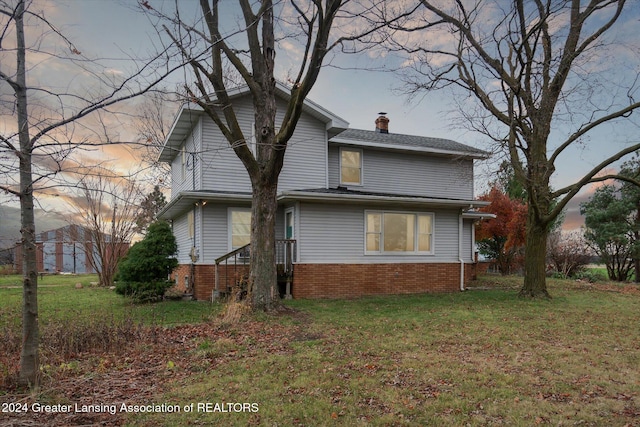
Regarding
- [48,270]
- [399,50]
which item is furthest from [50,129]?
[48,270]

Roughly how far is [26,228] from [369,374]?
4.21m

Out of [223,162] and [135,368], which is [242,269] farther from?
[135,368]

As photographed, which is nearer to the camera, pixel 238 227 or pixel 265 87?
pixel 265 87

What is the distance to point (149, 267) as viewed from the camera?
469 inches

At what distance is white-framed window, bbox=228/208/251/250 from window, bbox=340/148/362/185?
4212 millimetres

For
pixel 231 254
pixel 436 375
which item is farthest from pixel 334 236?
pixel 436 375

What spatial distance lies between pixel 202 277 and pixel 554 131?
11.7 metres

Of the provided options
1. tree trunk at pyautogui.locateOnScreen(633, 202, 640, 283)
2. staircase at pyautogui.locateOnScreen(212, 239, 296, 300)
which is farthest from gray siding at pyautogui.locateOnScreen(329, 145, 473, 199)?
tree trunk at pyautogui.locateOnScreen(633, 202, 640, 283)

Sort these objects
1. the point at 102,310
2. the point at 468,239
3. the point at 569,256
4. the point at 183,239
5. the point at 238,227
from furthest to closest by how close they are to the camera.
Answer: the point at 569,256 → the point at 468,239 → the point at 183,239 → the point at 238,227 → the point at 102,310

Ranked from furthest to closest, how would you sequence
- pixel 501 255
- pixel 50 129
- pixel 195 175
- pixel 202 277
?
pixel 501 255 < pixel 195 175 < pixel 202 277 < pixel 50 129

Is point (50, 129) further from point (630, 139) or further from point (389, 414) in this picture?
point (630, 139)

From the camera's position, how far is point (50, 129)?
13.1 feet

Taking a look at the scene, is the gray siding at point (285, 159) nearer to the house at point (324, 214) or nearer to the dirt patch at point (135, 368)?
the house at point (324, 214)

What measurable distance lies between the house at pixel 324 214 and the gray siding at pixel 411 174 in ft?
0.16
